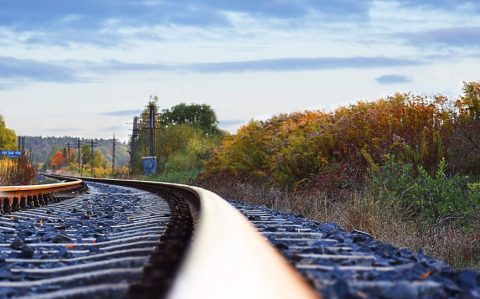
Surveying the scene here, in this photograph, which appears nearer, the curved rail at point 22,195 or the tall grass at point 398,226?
the tall grass at point 398,226

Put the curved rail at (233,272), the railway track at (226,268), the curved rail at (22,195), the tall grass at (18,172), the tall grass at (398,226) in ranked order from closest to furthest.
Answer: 1. the curved rail at (233,272)
2. the railway track at (226,268)
3. the tall grass at (398,226)
4. the curved rail at (22,195)
5. the tall grass at (18,172)

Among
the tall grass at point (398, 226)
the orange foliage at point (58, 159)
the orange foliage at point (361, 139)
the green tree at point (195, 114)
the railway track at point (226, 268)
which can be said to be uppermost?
the green tree at point (195, 114)

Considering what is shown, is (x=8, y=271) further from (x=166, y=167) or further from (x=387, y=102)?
(x=166, y=167)

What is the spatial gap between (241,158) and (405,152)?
8.57 m

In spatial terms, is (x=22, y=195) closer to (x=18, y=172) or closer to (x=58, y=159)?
(x=18, y=172)

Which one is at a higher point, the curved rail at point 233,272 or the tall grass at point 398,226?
the curved rail at point 233,272

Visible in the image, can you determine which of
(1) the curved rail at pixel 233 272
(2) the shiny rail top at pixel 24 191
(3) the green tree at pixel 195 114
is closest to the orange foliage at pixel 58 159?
(3) the green tree at pixel 195 114

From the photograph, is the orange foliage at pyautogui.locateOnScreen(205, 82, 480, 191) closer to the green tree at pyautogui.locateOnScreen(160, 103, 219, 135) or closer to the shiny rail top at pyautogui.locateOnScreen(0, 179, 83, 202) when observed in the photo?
the shiny rail top at pyautogui.locateOnScreen(0, 179, 83, 202)

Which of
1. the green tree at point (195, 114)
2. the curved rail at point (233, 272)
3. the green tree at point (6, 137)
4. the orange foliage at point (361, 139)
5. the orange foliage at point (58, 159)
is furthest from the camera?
the orange foliage at point (58, 159)

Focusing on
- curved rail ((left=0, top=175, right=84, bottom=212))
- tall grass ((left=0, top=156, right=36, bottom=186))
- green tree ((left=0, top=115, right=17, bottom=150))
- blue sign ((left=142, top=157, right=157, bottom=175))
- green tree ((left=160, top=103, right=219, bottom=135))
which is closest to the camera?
curved rail ((left=0, top=175, right=84, bottom=212))

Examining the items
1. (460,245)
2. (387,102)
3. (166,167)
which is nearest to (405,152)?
(387,102)

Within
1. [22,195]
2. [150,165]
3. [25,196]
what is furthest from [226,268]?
[150,165]

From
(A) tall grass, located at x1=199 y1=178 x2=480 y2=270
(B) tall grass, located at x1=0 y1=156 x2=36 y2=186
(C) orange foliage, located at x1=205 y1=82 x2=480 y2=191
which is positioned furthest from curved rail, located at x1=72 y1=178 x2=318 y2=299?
(B) tall grass, located at x1=0 y1=156 x2=36 y2=186

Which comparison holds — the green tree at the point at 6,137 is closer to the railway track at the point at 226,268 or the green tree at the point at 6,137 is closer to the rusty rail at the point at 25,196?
the rusty rail at the point at 25,196
